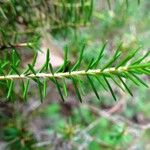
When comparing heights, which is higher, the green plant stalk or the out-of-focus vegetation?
the green plant stalk

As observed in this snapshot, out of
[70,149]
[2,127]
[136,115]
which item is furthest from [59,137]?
[136,115]

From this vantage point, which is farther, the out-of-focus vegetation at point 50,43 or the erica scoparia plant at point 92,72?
the out-of-focus vegetation at point 50,43

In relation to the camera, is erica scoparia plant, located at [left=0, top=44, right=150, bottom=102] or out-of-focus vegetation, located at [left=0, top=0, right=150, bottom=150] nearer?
erica scoparia plant, located at [left=0, top=44, right=150, bottom=102]

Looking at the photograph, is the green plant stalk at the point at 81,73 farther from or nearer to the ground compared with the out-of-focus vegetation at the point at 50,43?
farther from the ground

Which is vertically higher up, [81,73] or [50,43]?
[81,73]

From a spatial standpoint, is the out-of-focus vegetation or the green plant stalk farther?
the out-of-focus vegetation

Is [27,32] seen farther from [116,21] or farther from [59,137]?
[116,21]

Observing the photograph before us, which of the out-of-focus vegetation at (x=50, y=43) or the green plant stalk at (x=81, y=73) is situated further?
the out-of-focus vegetation at (x=50, y=43)

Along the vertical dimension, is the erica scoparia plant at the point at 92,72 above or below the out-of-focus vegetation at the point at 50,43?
above

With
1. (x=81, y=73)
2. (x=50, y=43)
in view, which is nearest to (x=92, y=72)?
(x=81, y=73)

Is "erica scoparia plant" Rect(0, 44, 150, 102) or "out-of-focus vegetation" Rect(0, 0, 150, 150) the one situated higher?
"erica scoparia plant" Rect(0, 44, 150, 102)

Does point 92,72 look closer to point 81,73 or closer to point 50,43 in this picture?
point 81,73
